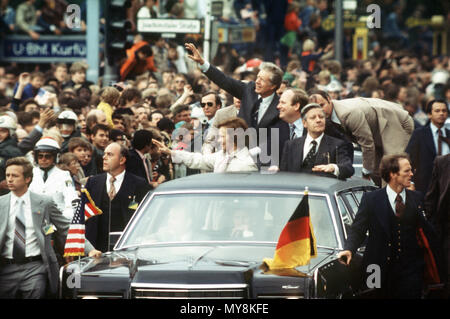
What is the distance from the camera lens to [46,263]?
10.2 metres

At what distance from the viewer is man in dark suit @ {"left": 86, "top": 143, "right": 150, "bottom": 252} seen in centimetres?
1136

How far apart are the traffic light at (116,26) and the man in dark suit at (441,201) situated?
8.51 meters

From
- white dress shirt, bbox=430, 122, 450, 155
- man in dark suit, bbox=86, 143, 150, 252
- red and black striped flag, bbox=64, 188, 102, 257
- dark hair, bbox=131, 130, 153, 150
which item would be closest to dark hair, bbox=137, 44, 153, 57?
white dress shirt, bbox=430, 122, 450, 155

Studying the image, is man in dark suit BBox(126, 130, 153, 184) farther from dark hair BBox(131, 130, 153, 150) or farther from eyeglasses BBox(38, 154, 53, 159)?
eyeglasses BBox(38, 154, 53, 159)

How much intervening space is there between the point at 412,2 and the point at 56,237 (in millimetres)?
50952

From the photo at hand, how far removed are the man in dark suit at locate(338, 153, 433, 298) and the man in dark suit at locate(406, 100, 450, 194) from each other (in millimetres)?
3832

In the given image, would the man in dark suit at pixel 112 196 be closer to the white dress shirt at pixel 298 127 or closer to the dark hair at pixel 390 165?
the white dress shirt at pixel 298 127

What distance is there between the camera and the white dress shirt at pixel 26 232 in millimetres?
10258

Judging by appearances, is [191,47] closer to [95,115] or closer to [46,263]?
[95,115]

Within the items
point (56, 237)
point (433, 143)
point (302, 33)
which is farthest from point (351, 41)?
point (56, 237)

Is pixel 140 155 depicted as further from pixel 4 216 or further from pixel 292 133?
pixel 4 216

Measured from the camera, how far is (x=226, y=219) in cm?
949

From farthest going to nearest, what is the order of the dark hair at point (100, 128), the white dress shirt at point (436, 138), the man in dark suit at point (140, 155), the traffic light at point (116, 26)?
1. the traffic light at point (116, 26)
2. the dark hair at point (100, 128)
3. the white dress shirt at point (436, 138)
4. the man in dark suit at point (140, 155)

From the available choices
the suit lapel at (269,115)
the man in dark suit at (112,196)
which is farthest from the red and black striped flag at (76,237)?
the suit lapel at (269,115)
